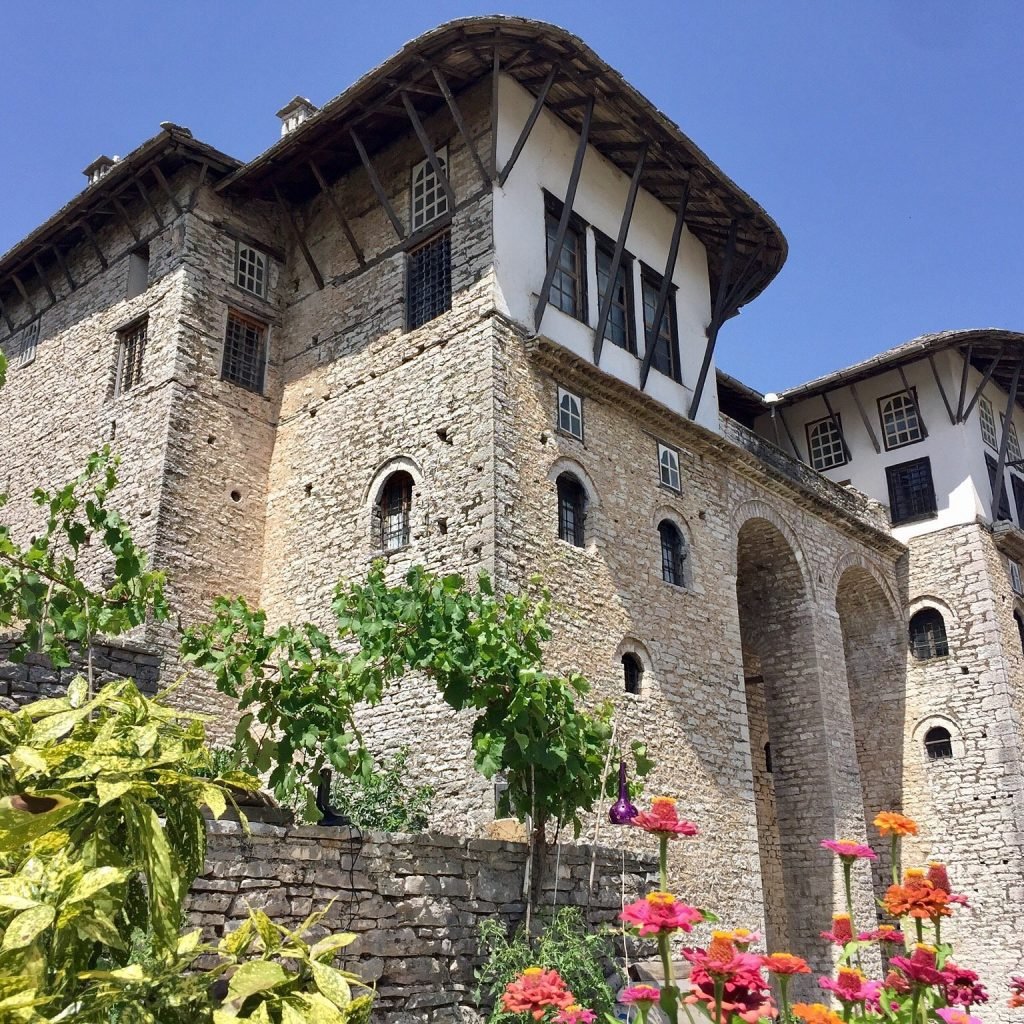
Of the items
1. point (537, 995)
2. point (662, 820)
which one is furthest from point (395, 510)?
point (537, 995)

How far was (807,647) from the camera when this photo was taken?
652 inches

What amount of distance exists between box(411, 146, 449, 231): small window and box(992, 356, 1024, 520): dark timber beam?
1187cm

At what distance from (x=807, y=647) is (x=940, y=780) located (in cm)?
357

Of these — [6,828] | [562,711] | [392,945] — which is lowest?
[392,945]

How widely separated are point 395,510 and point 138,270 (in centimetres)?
619

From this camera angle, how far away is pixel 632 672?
1250 centimetres

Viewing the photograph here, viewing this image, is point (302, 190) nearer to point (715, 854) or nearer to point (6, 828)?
point (715, 854)

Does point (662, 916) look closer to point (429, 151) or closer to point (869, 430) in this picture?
point (429, 151)

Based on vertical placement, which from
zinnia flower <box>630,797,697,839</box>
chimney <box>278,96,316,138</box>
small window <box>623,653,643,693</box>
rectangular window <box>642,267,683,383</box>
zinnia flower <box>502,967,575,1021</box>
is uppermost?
chimney <box>278,96,316,138</box>

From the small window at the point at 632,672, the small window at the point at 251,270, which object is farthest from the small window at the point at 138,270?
the small window at the point at 632,672

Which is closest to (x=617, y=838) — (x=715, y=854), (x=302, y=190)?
(x=715, y=854)

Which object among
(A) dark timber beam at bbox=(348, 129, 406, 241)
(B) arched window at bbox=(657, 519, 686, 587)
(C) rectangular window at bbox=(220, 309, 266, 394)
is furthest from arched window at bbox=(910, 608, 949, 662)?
(C) rectangular window at bbox=(220, 309, 266, 394)

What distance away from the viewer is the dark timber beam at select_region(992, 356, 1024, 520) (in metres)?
19.2

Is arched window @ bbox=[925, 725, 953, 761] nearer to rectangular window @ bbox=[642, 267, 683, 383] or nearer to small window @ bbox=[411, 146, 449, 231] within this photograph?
rectangular window @ bbox=[642, 267, 683, 383]
